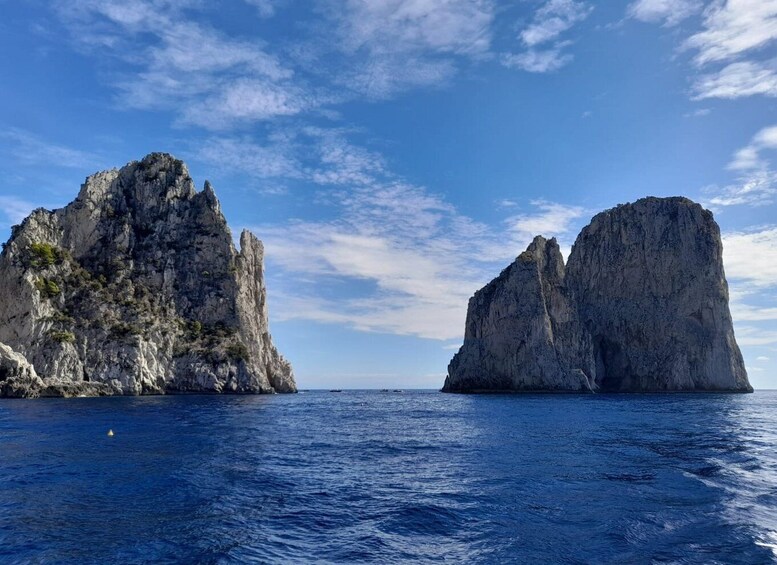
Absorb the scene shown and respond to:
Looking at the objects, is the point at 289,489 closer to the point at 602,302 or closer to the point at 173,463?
the point at 173,463

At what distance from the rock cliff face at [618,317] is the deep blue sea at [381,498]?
101m

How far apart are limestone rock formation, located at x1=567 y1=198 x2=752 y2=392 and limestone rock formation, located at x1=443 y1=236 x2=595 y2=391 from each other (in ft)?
48.9

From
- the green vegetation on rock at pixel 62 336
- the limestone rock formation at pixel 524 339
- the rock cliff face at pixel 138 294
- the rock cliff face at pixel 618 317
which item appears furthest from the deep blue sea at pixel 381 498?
the rock cliff face at pixel 618 317

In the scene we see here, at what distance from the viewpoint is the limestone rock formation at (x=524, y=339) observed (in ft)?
456

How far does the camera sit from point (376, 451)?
116ft

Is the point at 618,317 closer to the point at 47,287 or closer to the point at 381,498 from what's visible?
the point at 47,287

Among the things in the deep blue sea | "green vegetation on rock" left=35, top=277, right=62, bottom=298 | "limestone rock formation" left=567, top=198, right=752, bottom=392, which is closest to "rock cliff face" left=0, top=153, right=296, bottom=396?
"green vegetation on rock" left=35, top=277, right=62, bottom=298

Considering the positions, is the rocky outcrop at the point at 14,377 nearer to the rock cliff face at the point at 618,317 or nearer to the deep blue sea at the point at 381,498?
the deep blue sea at the point at 381,498

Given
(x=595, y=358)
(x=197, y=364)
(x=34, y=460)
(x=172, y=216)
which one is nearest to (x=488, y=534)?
(x=34, y=460)

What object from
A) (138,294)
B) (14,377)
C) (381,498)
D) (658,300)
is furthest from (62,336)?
(658,300)

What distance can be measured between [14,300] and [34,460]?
79.7 m

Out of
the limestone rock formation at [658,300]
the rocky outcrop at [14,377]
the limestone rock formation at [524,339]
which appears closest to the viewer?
the rocky outcrop at [14,377]

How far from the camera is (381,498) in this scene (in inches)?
877

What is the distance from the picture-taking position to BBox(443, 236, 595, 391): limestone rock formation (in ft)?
456
